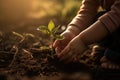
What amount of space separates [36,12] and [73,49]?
5.32 ft

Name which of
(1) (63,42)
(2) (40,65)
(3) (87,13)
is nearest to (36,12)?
(3) (87,13)

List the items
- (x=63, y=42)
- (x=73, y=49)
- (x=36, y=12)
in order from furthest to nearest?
(x=36, y=12), (x=63, y=42), (x=73, y=49)

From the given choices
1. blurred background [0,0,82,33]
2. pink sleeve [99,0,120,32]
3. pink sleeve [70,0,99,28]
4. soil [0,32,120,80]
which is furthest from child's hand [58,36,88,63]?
blurred background [0,0,82,33]

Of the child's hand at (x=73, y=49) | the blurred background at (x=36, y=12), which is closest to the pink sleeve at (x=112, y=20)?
the child's hand at (x=73, y=49)

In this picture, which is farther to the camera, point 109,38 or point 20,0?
point 20,0

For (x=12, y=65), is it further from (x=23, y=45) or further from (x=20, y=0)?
(x=20, y=0)

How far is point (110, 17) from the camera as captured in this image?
2.52 m

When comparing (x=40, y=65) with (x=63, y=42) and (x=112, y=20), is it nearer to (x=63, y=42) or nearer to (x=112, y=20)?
(x=63, y=42)

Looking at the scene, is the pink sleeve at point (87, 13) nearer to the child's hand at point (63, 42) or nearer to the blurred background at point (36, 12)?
the child's hand at point (63, 42)

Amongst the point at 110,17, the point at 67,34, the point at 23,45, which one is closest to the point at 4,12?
the point at 23,45

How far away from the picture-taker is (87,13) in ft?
9.57

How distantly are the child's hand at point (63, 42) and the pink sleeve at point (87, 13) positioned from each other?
0.63 ft

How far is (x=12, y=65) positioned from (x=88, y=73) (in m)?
0.59

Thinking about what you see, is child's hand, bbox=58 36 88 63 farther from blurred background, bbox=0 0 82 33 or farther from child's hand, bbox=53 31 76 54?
blurred background, bbox=0 0 82 33
